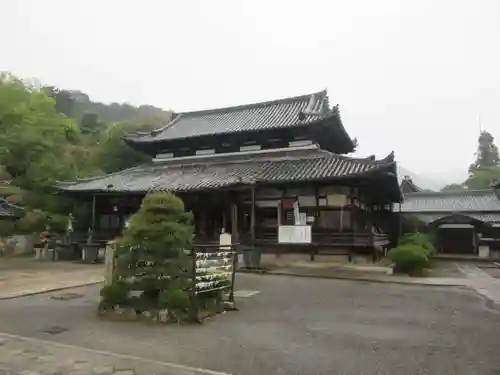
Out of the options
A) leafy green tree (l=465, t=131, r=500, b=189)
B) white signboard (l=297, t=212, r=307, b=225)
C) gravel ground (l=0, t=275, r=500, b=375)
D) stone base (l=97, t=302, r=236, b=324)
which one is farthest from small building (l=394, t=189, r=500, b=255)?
leafy green tree (l=465, t=131, r=500, b=189)

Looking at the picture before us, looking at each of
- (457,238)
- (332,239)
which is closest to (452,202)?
(457,238)

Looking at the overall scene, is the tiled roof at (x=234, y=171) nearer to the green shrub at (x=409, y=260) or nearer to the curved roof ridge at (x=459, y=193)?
the green shrub at (x=409, y=260)

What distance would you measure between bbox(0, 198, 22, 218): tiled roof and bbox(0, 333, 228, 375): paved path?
2062 centimetres

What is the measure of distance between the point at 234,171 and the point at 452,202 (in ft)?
87.0

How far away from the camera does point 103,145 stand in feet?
145

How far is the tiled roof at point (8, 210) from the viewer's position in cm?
2458

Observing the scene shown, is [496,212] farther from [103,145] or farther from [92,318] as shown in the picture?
[103,145]

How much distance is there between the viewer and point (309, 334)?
310 inches

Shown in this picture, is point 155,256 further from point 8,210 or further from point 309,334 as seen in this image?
point 8,210

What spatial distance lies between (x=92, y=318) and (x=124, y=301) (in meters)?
0.82

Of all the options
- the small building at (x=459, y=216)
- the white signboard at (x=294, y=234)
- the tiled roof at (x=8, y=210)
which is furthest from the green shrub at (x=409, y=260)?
the tiled roof at (x=8, y=210)

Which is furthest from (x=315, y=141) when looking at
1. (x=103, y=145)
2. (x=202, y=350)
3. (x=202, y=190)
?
(x=103, y=145)

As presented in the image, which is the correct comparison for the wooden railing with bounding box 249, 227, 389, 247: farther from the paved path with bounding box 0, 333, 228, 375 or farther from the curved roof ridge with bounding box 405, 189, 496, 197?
the curved roof ridge with bounding box 405, 189, 496, 197

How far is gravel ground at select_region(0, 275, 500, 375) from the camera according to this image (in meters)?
6.15
